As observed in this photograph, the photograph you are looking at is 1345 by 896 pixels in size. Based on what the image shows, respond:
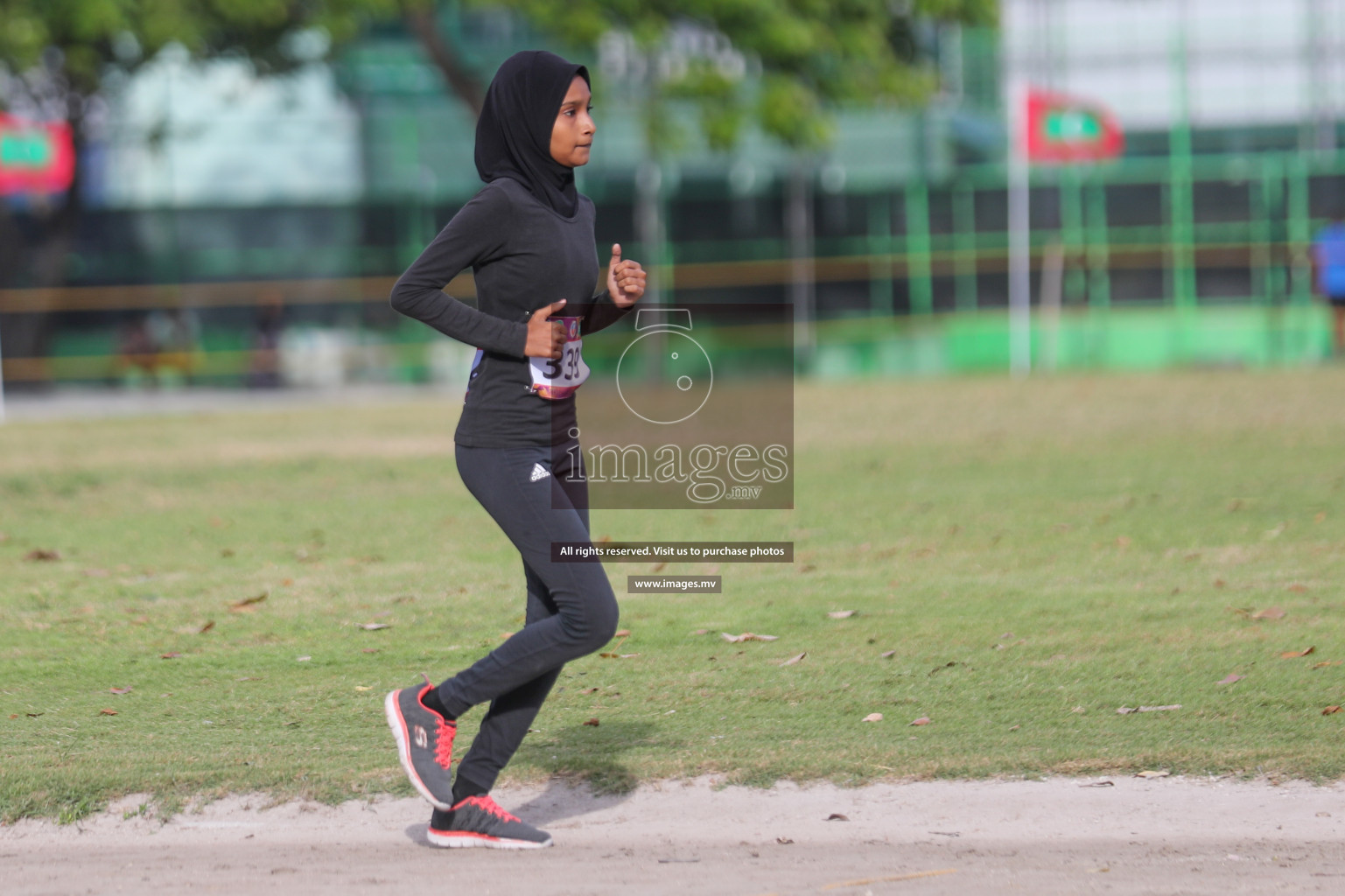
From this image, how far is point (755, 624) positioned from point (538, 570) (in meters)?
2.96

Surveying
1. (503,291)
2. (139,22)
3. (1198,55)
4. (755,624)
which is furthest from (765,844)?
(1198,55)

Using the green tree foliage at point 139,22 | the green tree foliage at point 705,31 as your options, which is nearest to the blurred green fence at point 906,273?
the green tree foliage at point 705,31

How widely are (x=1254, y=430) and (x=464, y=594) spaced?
8.81m

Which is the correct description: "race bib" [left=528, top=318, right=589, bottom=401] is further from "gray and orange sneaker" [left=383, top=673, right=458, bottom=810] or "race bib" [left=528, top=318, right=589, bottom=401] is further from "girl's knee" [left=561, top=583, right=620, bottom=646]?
"gray and orange sneaker" [left=383, top=673, right=458, bottom=810]

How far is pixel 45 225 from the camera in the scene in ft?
85.5

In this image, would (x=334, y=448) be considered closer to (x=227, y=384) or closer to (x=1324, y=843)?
(x=227, y=384)

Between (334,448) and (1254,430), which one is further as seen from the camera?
Answer: (334,448)

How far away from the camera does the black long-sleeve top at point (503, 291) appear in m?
4.05

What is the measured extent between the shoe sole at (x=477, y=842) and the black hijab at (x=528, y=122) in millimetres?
1639

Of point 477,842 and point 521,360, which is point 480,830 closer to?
point 477,842

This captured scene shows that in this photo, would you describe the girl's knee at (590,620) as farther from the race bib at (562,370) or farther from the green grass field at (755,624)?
the green grass field at (755,624)

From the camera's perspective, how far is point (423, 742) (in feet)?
14.0

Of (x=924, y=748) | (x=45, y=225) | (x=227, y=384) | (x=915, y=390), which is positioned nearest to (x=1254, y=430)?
(x=915, y=390)

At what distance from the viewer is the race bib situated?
162 inches
